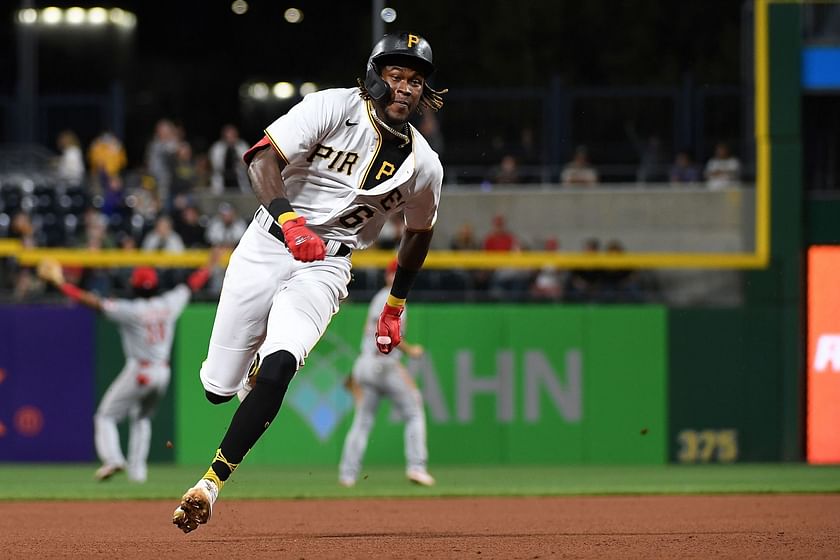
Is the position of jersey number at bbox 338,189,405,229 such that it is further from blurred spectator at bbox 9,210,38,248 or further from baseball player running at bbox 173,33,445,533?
blurred spectator at bbox 9,210,38,248

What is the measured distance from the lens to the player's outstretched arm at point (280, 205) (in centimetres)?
642

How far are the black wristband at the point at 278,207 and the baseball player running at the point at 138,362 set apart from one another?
700 centimetres

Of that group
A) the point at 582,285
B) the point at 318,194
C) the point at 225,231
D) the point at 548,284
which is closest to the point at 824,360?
the point at 582,285

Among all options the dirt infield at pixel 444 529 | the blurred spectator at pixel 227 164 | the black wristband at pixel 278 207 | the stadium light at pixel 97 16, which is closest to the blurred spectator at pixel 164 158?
the blurred spectator at pixel 227 164

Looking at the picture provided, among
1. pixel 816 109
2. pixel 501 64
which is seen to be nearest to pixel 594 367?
pixel 816 109

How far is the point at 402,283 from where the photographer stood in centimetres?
778

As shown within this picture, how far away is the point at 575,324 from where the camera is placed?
15.5 m

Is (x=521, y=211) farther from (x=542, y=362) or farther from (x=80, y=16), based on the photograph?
(x=80, y=16)

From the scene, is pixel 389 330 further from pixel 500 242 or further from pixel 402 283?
pixel 500 242

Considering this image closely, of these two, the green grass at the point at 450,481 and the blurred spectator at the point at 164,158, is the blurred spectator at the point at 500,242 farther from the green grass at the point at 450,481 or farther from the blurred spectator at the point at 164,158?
the blurred spectator at the point at 164,158

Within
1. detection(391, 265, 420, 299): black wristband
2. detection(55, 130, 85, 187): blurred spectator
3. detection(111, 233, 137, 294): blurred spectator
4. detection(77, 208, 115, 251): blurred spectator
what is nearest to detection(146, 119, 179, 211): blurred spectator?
detection(55, 130, 85, 187): blurred spectator

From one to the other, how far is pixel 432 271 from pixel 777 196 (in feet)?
12.6

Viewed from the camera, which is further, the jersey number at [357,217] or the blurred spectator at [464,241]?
the blurred spectator at [464,241]

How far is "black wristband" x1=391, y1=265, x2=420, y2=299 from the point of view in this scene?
7.77 meters
